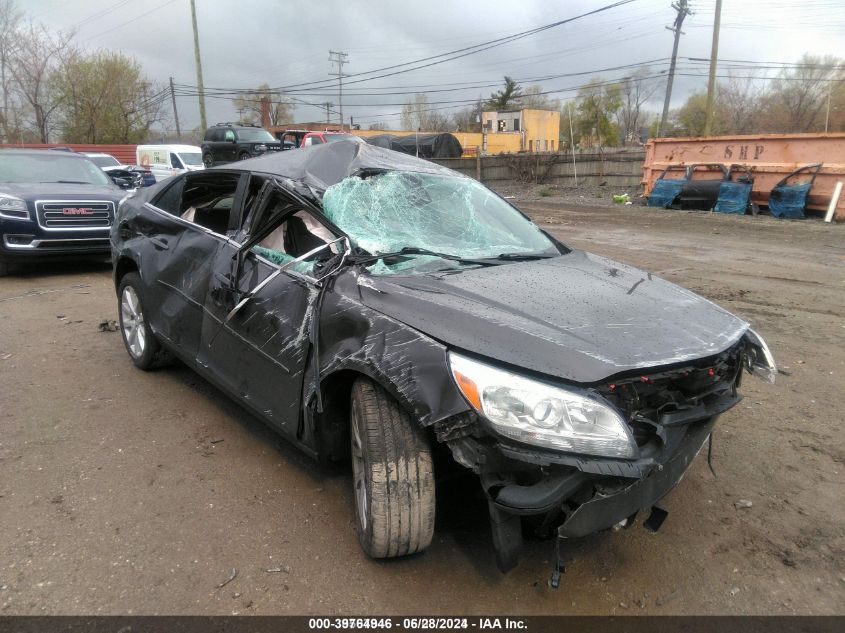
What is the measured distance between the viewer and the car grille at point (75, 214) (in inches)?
305

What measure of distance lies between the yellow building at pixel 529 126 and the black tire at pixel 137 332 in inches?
1778

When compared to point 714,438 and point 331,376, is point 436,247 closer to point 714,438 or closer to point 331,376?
point 331,376

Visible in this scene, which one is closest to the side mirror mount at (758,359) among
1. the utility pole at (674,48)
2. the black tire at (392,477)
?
the black tire at (392,477)

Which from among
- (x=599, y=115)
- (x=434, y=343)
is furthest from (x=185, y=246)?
(x=599, y=115)

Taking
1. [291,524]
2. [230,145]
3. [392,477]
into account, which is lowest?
[291,524]

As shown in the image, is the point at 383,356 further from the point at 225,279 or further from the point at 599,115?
the point at 599,115

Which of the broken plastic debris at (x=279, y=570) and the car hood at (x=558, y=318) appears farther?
the broken plastic debris at (x=279, y=570)

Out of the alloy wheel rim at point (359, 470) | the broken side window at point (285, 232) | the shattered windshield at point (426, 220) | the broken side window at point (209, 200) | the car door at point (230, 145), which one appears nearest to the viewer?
the alloy wheel rim at point (359, 470)

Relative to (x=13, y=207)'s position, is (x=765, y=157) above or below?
above

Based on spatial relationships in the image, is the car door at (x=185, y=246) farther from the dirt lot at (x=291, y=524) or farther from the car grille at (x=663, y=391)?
the car grille at (x=663, y=391)

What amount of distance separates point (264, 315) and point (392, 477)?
1.15 meters

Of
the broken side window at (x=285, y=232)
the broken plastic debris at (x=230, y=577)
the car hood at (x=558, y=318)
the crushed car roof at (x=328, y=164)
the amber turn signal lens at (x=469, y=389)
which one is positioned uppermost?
the crushed car roof at (x=328, y=164)

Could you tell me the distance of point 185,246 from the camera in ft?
12.7

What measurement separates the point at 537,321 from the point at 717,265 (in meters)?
7.93
